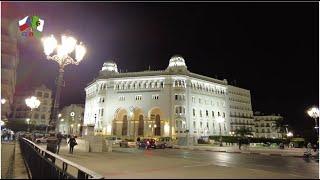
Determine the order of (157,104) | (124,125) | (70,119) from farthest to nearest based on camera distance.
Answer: (70,119), (124,125), (157,104)

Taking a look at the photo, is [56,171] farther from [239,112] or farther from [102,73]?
[239,112]

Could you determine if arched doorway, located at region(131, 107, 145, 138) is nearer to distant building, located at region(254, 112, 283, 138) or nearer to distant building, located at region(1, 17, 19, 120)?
distant building, located at region(1, 17, 19, 120)

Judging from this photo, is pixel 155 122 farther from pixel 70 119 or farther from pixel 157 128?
pixel 70 119

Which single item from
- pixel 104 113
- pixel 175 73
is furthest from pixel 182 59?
pixel 104 113

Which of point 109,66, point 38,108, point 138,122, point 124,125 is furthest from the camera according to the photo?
point 38,108

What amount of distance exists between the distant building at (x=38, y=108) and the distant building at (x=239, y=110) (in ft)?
191

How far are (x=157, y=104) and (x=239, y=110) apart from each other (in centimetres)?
3191

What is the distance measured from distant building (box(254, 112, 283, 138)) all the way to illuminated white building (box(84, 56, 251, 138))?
36.9 metres

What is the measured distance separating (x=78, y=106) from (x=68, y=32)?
103722 millimetres

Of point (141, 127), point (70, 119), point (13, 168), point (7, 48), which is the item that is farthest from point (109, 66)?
point (13, 168)

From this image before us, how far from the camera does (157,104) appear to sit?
69812 mm

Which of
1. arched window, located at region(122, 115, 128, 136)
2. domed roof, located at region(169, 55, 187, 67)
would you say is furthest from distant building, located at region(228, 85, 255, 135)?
arched window, located at region(122, 115, 128, 136)

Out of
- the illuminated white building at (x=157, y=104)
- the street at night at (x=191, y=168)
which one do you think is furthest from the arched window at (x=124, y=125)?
the street at night at (x=191, y=168)

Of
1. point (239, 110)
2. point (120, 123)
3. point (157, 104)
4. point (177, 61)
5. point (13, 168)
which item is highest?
point (177, 61)
